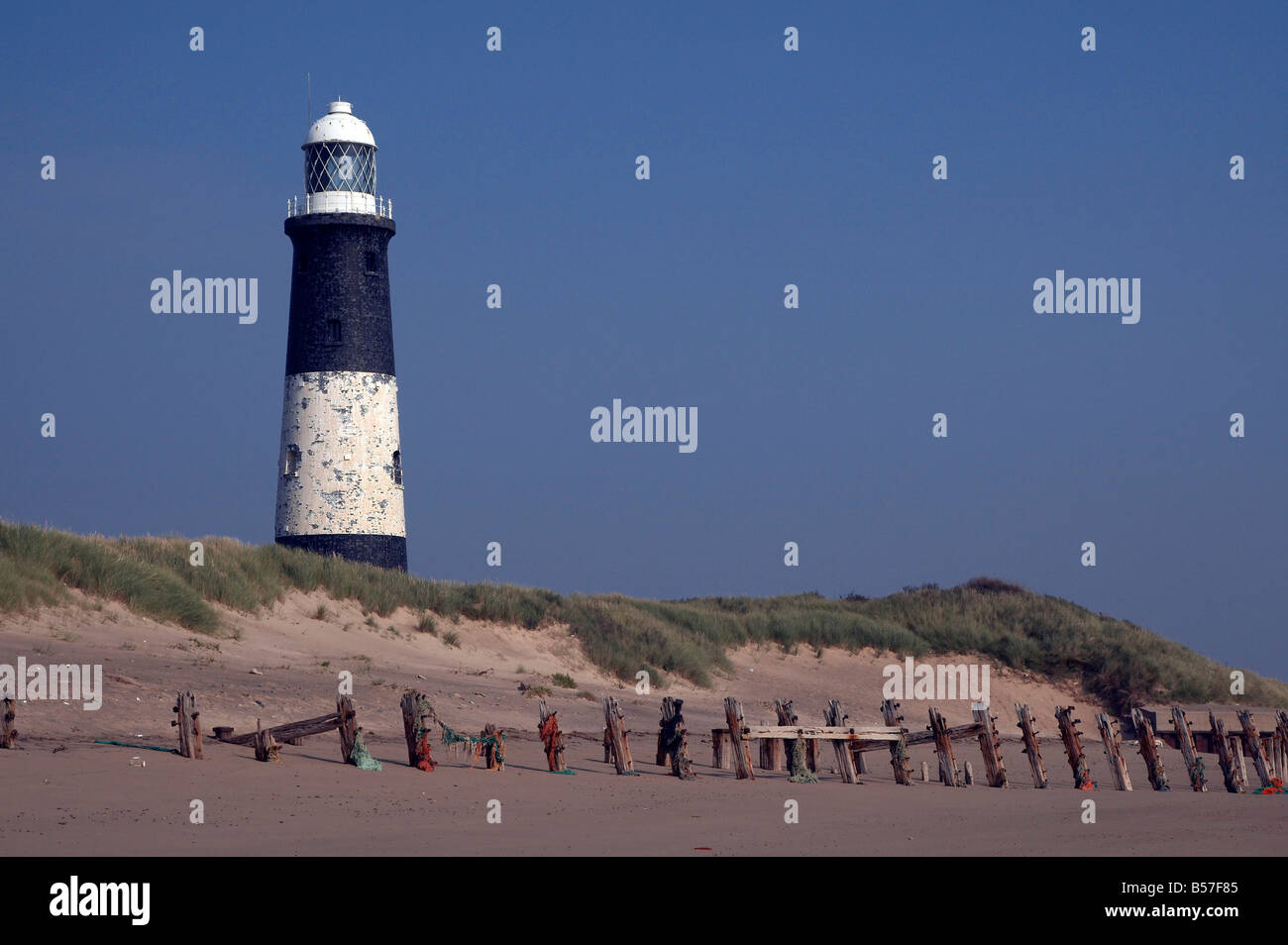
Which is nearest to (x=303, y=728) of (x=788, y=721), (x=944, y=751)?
(x=788, y=721)

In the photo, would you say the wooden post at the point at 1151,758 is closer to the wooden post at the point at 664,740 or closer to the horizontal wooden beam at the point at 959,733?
the horizontal wooden beam at the point at 959,733

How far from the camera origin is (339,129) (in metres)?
38.2

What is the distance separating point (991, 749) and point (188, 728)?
10644 millimetres

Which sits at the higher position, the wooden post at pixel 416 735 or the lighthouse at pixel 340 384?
the lighthouse at pixel 340 384

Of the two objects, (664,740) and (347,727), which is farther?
(664,740)

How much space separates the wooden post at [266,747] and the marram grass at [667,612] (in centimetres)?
877

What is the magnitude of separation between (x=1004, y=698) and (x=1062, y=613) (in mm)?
7104

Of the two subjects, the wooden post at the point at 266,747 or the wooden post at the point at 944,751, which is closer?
the wooden post at the point at 266,747

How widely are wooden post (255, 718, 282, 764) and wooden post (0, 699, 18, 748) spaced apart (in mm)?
2608

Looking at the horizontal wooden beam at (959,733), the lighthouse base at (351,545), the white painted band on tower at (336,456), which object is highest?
the white painted band on tower at (336,456)

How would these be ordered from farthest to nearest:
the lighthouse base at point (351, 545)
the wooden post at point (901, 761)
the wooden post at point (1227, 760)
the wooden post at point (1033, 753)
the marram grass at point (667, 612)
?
the lighthouse base at point (351, 545)
the marram grass at point (667, 612)
the wooden post at point (1227, 760)
the wooden post at point (1033, 753)
the wooden post at point (901, 761)

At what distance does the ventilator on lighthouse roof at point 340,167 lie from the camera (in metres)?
37.5

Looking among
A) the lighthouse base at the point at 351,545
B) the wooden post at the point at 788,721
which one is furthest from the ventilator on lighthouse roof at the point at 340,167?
the wooden post at the point at 788,721

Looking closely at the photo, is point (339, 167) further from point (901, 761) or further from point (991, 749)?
point (991, 749)
